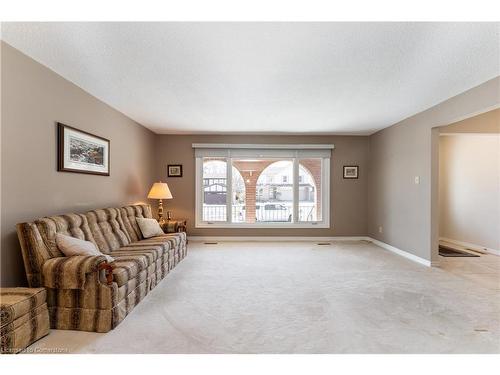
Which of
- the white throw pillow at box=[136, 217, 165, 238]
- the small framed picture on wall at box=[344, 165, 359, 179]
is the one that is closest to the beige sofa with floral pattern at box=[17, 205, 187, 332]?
the white throw pillow at box=[136, 217, 165, 238]

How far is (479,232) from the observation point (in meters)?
5.20

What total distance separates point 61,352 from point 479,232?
6703 millimetres

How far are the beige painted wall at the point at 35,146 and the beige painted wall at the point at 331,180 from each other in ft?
7.01

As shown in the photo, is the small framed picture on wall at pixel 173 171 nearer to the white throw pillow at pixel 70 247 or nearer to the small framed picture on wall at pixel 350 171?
the white throw pillow at pixel 70 247

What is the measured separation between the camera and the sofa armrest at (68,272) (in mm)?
2123

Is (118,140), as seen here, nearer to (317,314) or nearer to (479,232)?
(317,314)

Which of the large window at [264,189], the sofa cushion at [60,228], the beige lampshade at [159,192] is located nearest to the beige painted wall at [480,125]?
the large window at [264,189]

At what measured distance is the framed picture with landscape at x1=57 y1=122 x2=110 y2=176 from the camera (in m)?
2.84

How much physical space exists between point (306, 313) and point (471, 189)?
504 cm

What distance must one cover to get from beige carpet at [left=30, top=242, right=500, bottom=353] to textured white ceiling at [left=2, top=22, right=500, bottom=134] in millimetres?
2316

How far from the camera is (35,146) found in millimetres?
2514

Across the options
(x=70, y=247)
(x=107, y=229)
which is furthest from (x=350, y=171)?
(x=70, y=247)

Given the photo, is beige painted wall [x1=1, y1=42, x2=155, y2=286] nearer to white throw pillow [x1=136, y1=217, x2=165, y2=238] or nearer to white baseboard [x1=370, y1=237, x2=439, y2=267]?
white throw pillow [x1=136, y1=217, x2=165, y2=238]
